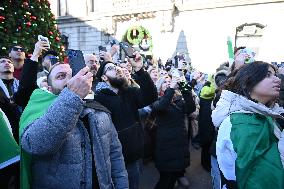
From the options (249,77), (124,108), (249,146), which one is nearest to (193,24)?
(124,108)

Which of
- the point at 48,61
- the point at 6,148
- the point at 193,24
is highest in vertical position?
the point at 193,24

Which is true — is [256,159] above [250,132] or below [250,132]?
below

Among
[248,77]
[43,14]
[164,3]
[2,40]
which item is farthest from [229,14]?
[248,77]

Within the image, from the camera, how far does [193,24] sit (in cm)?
1524

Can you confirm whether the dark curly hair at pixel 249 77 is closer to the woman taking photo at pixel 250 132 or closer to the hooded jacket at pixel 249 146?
the woman taking photo at pixel 250 132

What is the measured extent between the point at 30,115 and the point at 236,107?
135cm

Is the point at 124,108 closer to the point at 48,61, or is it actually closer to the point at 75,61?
the point at 48,61

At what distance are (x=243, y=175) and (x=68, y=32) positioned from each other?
19.9 metres

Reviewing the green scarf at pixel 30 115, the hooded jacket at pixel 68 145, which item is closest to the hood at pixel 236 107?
the hooded jacket at pixel 68 145

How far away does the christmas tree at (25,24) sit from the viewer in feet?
16.9

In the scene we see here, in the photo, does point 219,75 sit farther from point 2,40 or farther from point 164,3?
point 164,3

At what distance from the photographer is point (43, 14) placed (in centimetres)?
595

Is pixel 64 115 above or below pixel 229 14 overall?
below

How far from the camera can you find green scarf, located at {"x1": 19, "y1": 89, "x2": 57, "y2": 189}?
1.82 metres
